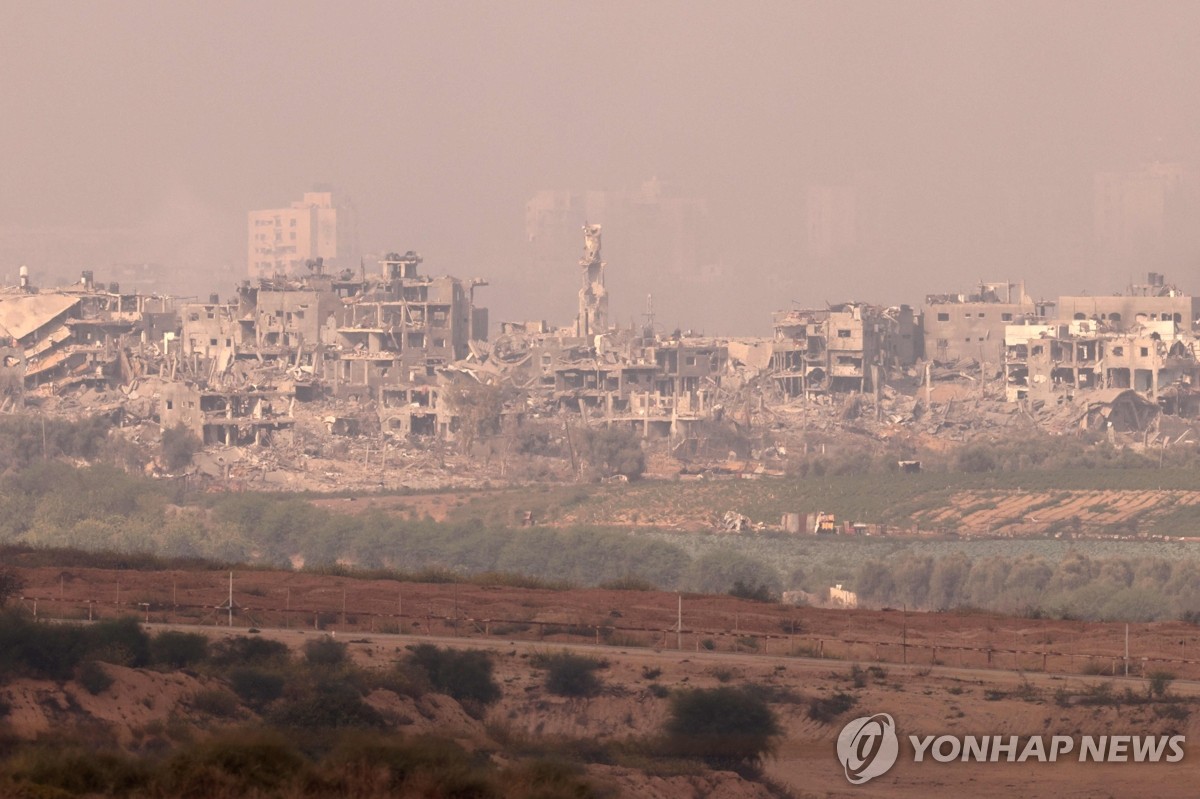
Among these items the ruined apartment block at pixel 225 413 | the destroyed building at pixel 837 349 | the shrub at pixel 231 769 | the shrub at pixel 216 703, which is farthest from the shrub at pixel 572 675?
the destroyed building at pixel 837 349

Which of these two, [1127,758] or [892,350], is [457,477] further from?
[1127,758]

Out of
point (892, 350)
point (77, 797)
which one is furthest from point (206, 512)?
point (77, 797)

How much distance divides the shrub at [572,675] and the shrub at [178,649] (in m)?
4.28

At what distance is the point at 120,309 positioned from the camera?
5399 inches

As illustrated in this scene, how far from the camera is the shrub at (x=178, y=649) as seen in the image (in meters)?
32.2

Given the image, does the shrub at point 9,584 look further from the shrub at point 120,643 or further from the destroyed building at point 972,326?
the destroyed building at point 972,326

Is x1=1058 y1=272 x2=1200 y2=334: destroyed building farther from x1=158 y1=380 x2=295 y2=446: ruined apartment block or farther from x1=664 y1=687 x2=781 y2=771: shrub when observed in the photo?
x1=664 y1=687 x2=781 y2=771: shrub

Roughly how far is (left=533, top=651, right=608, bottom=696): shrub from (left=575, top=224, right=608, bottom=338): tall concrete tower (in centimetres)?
10088

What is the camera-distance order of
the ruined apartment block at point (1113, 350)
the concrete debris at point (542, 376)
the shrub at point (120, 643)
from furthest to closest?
the ruined apartment block at point (1113, 350) → the concrete debris at point (542, 376) → the shrub at point (120, 643)

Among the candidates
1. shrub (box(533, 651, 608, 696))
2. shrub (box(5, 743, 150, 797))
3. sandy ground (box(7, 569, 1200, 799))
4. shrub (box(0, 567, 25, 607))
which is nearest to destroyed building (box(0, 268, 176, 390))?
shrub (box(0, 567, 25, 607))

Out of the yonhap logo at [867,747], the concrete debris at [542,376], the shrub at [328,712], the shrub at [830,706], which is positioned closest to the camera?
the yonhap logo at [867,747]

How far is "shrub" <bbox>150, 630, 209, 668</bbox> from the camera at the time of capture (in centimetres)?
3216

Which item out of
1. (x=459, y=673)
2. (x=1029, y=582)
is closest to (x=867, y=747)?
(x=459, y=673)

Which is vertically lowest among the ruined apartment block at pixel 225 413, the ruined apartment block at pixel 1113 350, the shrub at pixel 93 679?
the shrub at pixel 93 679
